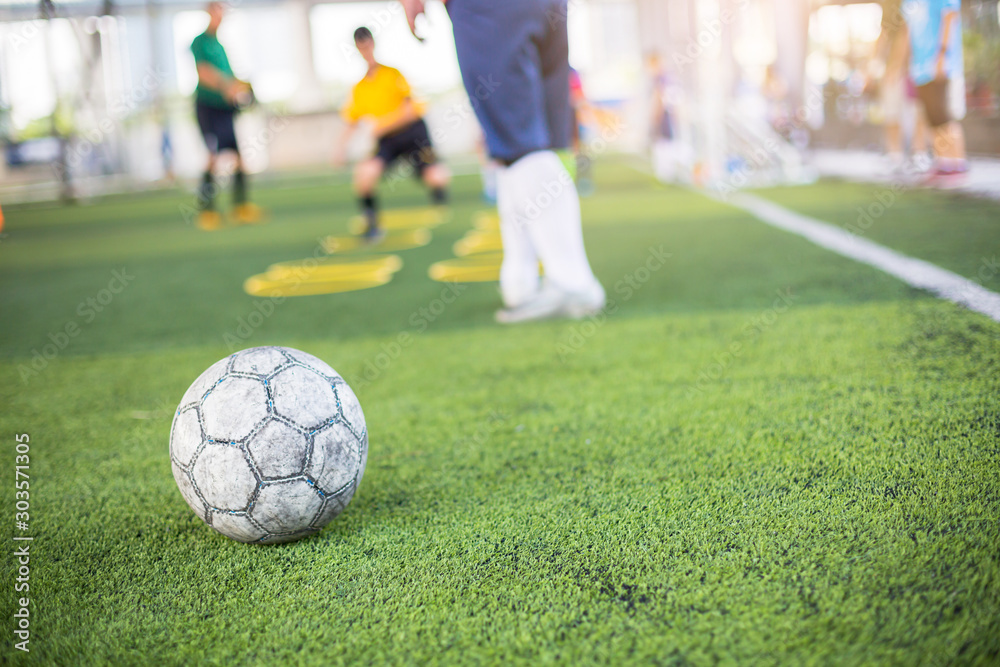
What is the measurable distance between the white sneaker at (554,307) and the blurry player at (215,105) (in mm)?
6442

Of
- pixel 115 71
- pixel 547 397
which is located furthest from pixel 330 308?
pixel 115 71

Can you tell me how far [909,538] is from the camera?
1.69m

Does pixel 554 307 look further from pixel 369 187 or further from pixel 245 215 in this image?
pixel 245 215

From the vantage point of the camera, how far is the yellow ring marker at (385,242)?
7816 millimetres

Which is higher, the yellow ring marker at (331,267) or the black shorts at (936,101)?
the black shorts at (936,101)

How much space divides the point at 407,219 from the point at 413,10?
267 inches

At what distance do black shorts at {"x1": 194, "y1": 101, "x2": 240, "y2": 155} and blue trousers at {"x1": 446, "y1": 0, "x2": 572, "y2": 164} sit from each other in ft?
22.0

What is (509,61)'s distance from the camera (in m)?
3.71

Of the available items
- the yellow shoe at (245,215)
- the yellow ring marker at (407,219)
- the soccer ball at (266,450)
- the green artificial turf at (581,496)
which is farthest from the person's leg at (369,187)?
the soccer ball at (266,450)

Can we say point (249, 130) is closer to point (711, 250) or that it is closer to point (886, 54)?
point (886, 54)

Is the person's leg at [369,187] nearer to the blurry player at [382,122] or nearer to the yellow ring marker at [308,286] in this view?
the blurry player at [382,122]

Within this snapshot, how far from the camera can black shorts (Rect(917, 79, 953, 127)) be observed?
766cm

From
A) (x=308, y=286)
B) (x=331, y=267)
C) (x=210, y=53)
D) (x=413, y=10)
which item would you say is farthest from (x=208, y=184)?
(x=413, y=10)

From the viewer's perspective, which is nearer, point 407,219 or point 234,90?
point 234,90
